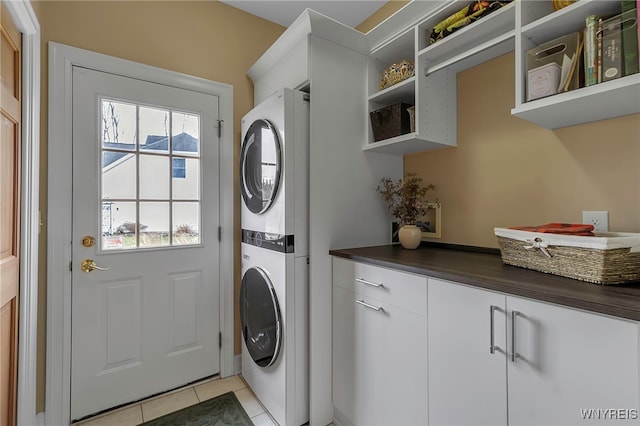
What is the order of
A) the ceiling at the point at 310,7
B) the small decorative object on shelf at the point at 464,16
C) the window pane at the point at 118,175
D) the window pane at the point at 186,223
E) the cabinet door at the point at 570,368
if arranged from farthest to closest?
1. the ceiling at the point at 310,7
2. the window pane at the point at 186,223
3. the window pane at the point at 118,175
4. the small decorative object on shelf at the point at 464,16
5. the cabinet door at the point at 570,368

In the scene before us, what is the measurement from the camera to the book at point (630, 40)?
0.91 meters

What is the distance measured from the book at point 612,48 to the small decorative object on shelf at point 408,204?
908 millimetres

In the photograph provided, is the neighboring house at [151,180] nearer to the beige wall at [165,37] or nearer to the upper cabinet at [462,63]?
the beige wall at [165,37]

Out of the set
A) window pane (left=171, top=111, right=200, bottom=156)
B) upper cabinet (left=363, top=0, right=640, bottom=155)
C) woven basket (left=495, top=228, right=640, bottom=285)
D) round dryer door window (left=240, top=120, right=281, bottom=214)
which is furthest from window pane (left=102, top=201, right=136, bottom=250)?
woven basket (left=495, top=228, right=640, bottom=285)

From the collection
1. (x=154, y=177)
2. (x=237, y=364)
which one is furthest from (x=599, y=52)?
(x=237, y=364)

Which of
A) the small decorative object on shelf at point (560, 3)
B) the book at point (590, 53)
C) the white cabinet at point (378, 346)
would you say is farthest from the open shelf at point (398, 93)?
the white cabinet at point (378, 346)

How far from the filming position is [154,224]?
1.93 metres

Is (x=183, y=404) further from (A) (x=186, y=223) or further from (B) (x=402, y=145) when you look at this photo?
(B) (x=402, y=145)

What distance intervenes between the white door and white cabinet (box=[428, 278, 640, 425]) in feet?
5.29

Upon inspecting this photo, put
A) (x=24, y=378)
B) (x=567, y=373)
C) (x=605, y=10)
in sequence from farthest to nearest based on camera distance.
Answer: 1. (x=24, y=378)
2. (x=605, y=10)
3. (x=567, y=373)

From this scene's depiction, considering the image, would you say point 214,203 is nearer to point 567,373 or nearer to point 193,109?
point 193,109

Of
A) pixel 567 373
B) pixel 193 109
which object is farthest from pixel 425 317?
pixel 193 109

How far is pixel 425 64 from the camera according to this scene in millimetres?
1588

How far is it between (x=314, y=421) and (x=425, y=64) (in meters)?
2.05
